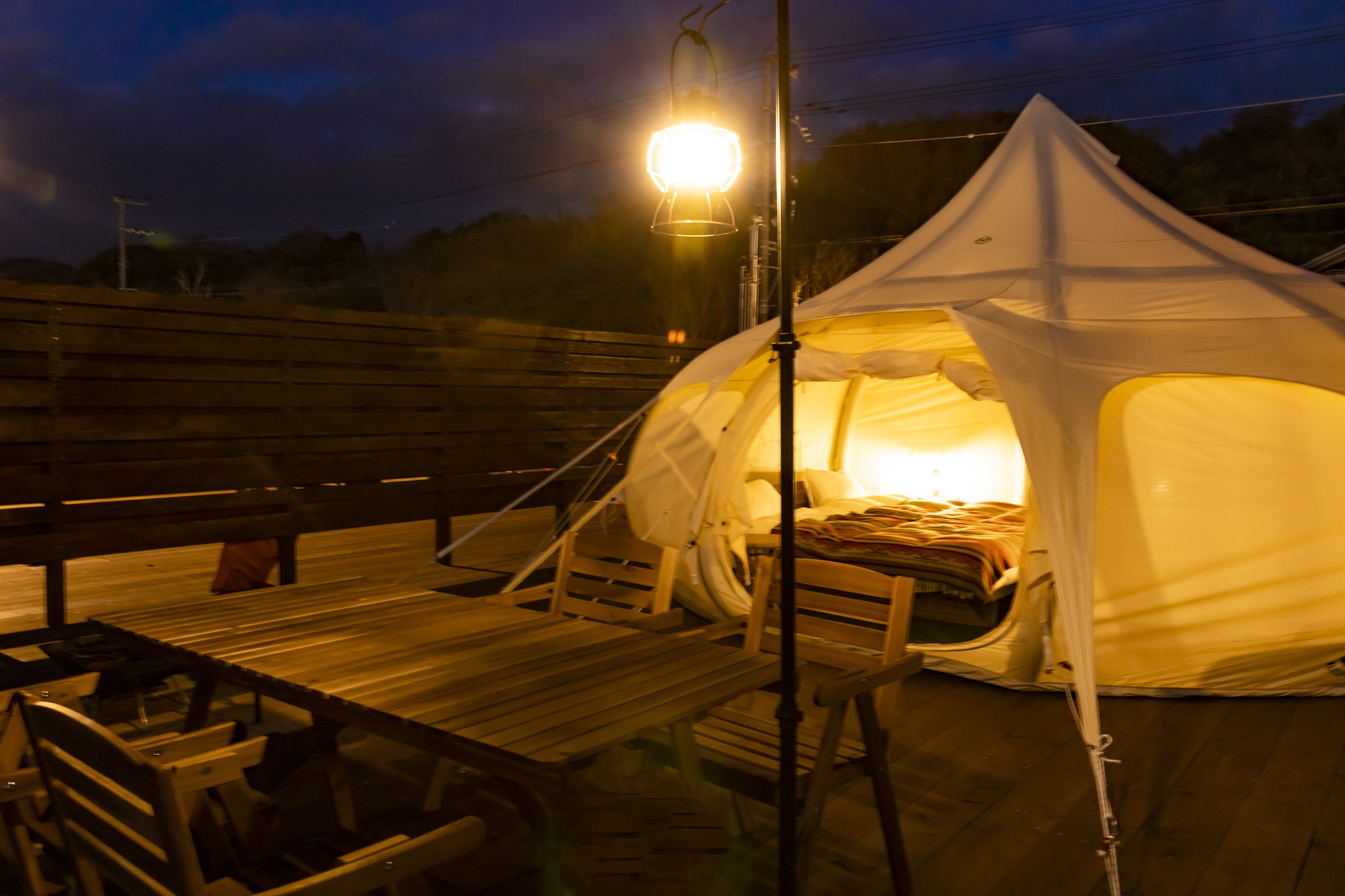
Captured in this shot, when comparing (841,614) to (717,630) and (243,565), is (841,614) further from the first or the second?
(243,565)

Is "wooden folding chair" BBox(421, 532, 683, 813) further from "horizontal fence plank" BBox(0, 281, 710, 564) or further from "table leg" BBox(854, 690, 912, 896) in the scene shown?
"horizontal fence plank" BBox(0, 281, 710, 564)

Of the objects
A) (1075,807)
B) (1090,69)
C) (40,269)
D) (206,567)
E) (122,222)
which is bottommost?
(1075,807)

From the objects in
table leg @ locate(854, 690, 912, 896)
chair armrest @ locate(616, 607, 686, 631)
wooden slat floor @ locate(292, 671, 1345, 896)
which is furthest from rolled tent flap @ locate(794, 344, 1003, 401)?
table leg @ locate(854, 690, 912, 896)

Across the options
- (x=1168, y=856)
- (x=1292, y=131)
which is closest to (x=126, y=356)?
(x=1168, y=856)

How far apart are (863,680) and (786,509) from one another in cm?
74

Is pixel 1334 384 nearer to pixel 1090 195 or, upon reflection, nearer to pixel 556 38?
pixel 1090 195

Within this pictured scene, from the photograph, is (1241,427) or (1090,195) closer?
(1241,427)

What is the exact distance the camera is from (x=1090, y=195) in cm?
517

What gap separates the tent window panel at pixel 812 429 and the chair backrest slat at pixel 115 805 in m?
5.53

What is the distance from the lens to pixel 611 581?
10.6ft

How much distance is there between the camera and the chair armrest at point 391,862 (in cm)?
133

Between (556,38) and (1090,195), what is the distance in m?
37.9

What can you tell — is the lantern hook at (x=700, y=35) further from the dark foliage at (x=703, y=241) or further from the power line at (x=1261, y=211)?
the power line at (x=1261, y=211)

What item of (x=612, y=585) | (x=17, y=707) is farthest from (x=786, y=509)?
(x=612, y=585)
